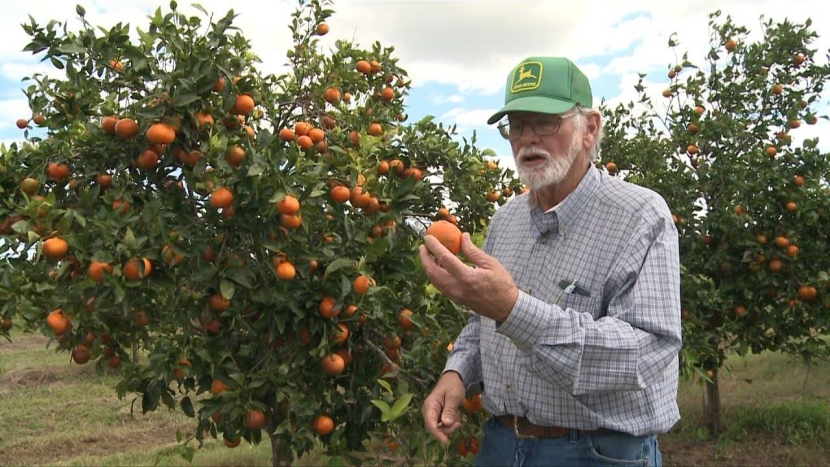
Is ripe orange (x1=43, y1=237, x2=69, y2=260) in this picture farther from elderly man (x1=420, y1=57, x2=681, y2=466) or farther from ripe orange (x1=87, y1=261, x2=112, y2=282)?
elderly man (x1=420, y1=57, x2=681, y2=466)

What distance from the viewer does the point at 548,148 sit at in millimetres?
1813

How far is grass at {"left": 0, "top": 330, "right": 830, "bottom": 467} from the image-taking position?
6.20 meters

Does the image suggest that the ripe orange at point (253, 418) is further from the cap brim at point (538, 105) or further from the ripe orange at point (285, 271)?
the cap brim at point (538, 105)

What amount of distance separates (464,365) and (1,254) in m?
1.79

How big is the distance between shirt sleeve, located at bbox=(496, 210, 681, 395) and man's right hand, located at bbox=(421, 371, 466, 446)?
45 centimetres

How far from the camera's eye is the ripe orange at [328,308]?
8.24ft

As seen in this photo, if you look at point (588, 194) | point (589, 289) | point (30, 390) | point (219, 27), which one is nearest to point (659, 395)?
point (589, 289)

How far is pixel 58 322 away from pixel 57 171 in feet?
1.92

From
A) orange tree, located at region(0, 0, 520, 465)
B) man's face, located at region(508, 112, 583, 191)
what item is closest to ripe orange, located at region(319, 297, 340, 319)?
orange tree, located at region(0, 0, 520, 465)

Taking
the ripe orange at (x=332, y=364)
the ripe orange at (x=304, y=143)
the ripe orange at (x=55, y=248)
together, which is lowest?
the ripe orange at (x=332, y=364)

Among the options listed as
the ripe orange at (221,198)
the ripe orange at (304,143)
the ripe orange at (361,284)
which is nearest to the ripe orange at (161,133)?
the ripe orange at (221,198)

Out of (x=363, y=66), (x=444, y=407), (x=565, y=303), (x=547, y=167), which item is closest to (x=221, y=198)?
(x=444, y=407)

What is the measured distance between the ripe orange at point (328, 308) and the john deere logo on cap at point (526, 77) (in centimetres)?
103

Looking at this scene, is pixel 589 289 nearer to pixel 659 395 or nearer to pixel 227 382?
pixel 659 395
